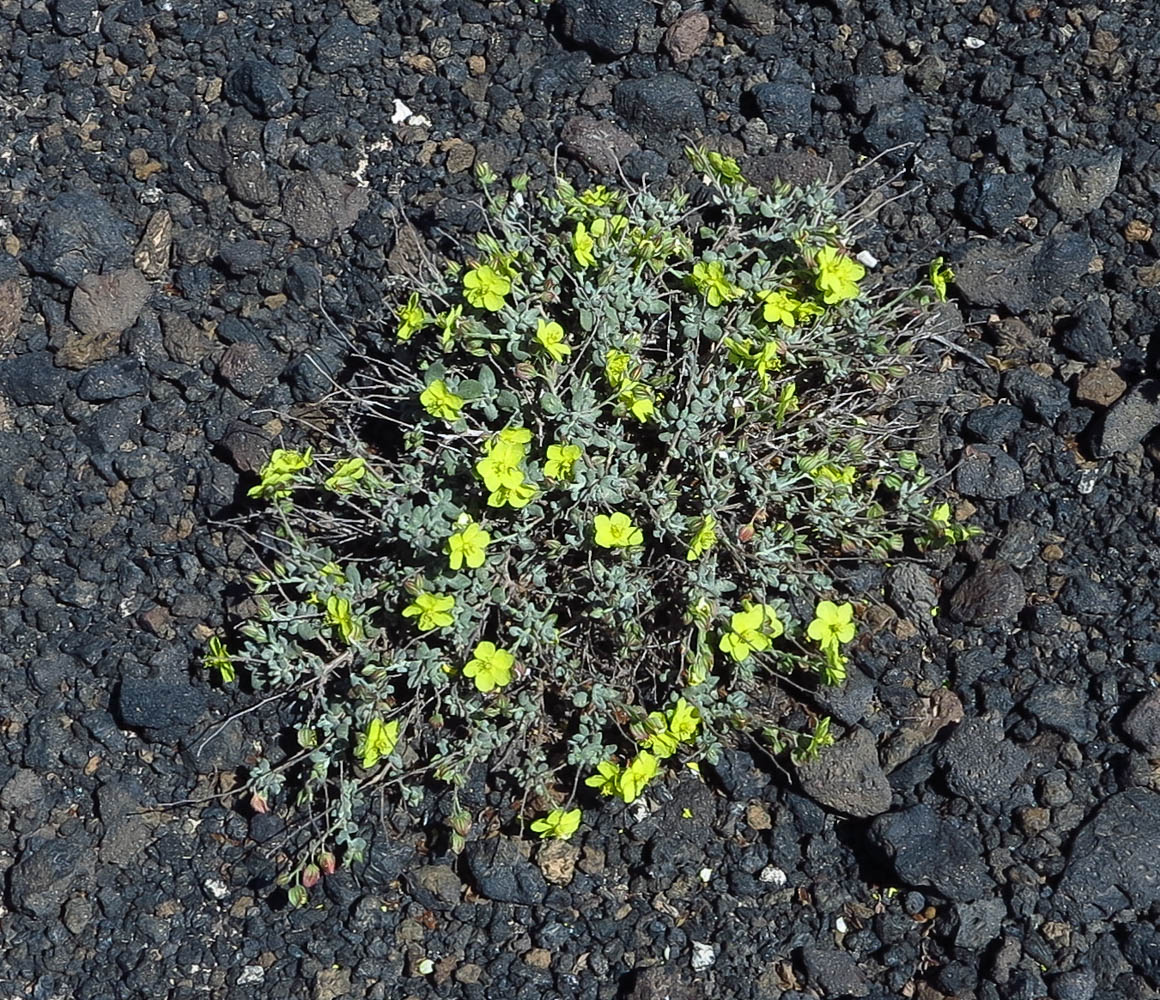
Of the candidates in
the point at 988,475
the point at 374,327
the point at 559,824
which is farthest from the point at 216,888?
the point at 988,475

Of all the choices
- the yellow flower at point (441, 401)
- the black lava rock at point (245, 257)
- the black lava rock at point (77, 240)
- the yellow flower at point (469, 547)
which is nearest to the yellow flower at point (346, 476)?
the yellow flower at point (441, 401)

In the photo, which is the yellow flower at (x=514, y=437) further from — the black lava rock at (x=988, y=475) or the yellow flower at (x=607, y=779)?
the black lava rock at (x=988, y=475)

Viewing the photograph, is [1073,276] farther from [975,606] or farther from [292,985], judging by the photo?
[292,985]

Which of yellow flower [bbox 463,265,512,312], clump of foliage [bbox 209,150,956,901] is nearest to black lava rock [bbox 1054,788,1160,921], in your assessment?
clump of foliage [bbox 209,150,956,901]

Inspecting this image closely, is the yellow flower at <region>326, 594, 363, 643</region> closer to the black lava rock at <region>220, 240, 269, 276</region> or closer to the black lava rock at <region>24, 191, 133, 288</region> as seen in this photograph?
the black lava rock at <region>220, 240, 269, 276</region>

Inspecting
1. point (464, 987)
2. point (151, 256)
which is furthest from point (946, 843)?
point (151, 256)

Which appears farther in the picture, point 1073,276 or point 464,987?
point 1073,276

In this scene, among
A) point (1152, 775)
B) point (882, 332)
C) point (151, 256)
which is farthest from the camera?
point (151, 256)
